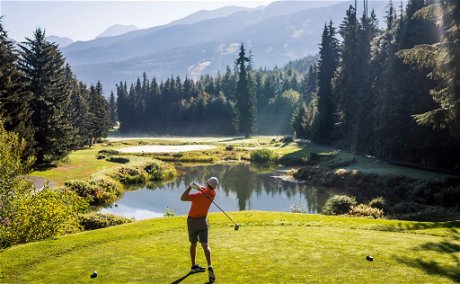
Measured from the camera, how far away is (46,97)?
48031 mm

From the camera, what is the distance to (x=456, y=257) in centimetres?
1438

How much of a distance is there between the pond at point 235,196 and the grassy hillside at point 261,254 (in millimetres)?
16550

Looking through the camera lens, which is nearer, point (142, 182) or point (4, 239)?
point (4, 239)

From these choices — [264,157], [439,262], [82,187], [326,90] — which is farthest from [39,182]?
[326,90]

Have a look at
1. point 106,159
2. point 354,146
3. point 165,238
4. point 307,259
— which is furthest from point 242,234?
point 354,146

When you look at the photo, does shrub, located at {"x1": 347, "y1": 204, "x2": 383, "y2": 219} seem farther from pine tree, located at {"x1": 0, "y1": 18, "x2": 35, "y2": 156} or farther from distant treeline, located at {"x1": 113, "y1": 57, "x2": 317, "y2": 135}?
distant treeline, located at {"x1": 113, "y1": 57, "x2": 317, "y2": 135}

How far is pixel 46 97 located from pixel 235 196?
911 inches

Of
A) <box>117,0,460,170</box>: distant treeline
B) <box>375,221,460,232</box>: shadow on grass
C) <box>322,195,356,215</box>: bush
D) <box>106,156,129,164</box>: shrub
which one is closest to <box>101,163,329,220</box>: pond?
<box>322,195,356,215</box>: bush

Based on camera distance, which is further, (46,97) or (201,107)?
(201,107)

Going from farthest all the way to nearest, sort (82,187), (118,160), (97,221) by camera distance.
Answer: (118,160), (82,187), (97,221)

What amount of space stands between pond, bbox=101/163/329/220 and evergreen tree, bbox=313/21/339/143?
23.1 metres

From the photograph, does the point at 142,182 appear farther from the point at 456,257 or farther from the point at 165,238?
the point at 456,257

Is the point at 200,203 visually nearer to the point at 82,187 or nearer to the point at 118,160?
the point at 82,187

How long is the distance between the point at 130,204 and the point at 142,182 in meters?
12.9
